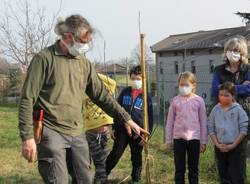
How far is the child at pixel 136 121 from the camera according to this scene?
20.1 ft

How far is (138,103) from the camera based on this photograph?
613 centimetres

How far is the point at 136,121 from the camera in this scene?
6098 mm

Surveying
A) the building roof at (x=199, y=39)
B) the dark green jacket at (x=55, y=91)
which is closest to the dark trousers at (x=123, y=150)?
the dark green jacket at (x=55, y=91)

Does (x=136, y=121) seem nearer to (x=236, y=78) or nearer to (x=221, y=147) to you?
(x=221, y=147)

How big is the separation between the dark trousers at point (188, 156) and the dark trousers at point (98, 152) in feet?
3.22

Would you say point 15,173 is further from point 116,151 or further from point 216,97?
point 216,97

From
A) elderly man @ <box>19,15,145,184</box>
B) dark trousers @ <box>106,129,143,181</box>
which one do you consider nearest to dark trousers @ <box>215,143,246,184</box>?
dark trousers @ <box>106,129,143,181</box>

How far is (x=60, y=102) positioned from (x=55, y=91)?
10 centimetres

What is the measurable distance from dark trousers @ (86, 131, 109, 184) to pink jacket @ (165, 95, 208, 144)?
0.93 metres

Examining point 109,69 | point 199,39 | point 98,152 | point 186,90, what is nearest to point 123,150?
point 98,152

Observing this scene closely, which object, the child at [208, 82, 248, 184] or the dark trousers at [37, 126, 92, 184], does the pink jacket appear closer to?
the child at [208, 82, 248, 184]

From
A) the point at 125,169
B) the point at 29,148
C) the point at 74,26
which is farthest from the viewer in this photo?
the point at 125,169

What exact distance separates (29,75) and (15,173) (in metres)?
3.67

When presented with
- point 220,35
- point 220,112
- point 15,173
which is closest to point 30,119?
point 220,112
